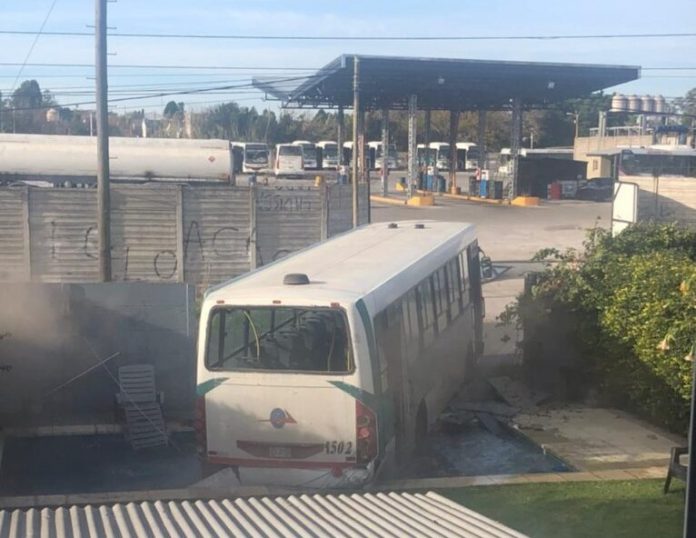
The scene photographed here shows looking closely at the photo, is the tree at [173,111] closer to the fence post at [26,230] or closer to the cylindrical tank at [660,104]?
the cylindrical tank at [660,104]

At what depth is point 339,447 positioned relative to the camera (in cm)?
902

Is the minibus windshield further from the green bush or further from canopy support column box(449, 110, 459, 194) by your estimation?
canopy support column box(449, 110, 459, 194)

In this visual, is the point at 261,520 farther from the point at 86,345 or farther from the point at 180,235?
the point at 180,235

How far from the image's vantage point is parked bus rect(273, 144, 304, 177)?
67.3m

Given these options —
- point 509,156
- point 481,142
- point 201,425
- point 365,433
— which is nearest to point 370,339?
point 365,433

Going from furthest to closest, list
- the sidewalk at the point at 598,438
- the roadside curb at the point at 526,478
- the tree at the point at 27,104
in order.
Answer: the tree at the point at 27,104, the sidewalk at the point at 598,438, the roadside curb at the point at 526,478

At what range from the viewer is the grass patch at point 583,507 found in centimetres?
826

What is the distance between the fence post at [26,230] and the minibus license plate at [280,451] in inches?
545

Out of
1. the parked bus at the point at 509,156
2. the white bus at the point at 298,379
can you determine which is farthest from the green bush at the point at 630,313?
the parked bus at the point at 509,156

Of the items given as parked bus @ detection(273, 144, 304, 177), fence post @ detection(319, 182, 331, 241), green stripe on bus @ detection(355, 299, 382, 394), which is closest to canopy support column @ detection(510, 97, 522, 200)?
parked bus @ detection(273, 144, 304, 177)

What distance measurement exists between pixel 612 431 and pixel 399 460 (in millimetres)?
3048

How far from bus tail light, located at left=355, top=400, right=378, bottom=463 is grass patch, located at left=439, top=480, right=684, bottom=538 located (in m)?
0.99

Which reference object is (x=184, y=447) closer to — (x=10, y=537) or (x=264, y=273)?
(x=264, y=273)

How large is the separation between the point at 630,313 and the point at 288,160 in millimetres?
56753
